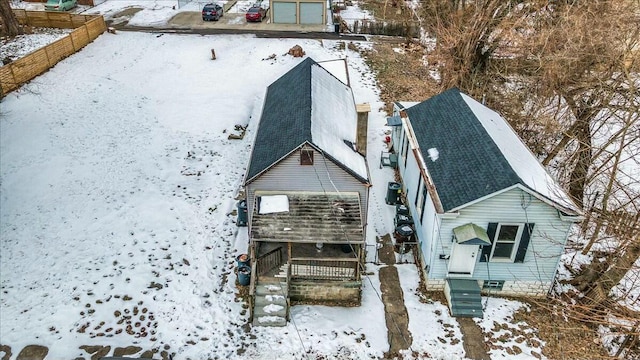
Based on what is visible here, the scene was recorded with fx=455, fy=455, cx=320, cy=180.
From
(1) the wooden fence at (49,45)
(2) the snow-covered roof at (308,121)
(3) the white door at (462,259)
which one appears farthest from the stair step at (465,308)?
(1) the wooden fence at (49,45)

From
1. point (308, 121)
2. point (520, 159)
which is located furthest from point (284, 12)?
point (520, 159)

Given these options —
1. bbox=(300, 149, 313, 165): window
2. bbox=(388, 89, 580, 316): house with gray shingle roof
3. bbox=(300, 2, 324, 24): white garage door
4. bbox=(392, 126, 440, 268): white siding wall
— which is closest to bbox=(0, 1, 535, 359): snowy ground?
bbox=(388, 89, 580, 316): house with gray shingle roof

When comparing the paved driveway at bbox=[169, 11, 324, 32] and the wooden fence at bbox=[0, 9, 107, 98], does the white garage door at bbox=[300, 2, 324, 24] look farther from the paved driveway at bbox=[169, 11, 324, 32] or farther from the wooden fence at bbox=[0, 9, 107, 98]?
the wooden fence at bbox=[0, 9, 107, 98]

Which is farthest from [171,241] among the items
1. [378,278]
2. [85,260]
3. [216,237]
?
[378,278]

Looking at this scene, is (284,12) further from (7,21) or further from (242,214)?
(242,214)

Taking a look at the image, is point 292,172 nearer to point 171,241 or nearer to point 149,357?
point 171,241

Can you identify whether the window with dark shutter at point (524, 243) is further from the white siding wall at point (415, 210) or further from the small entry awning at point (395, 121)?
the small entry awning at point (395, 121)
